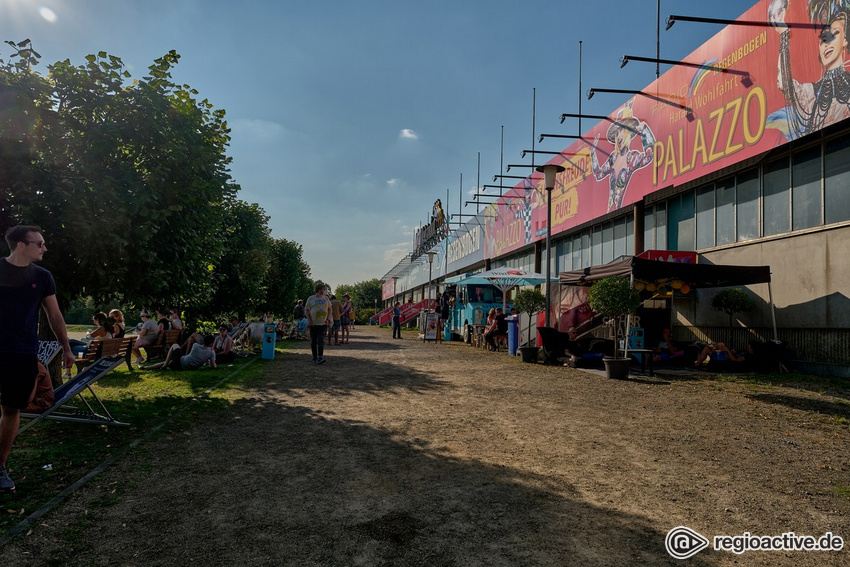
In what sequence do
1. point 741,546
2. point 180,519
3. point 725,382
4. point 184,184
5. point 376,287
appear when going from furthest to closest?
1. point 376,287
2. point 725,382
3. point 184,184
4. point 180,519
5. point 741,546

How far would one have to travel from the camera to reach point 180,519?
307cm

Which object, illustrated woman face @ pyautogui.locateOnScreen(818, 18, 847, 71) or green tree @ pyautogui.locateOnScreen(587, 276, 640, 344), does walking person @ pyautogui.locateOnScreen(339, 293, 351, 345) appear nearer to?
green tree @ pyautogui.locateOnScreen(587, 276, 640, 344)

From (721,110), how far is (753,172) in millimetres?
1826

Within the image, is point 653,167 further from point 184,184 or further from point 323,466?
point 323,466

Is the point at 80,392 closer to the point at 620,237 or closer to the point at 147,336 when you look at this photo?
the point at 147,336

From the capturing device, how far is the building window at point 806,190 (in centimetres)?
1079

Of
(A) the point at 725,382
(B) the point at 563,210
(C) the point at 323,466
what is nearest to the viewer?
(C) the point at 323,466

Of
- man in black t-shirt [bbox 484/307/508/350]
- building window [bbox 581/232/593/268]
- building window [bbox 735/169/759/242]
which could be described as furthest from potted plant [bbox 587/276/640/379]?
building window [bbox 581/232/593/268]

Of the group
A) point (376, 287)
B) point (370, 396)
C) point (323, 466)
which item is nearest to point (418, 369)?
point (370, 396)

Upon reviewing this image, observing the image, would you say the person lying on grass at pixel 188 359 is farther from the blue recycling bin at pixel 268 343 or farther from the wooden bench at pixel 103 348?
the blue recycling bin at pixel 268 343

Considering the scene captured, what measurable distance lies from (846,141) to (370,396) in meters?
10.7

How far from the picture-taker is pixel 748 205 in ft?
41.9

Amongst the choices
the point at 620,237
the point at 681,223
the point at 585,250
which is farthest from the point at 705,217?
the point at 585,250

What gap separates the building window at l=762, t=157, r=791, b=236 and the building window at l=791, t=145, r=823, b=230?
0.18 meters
